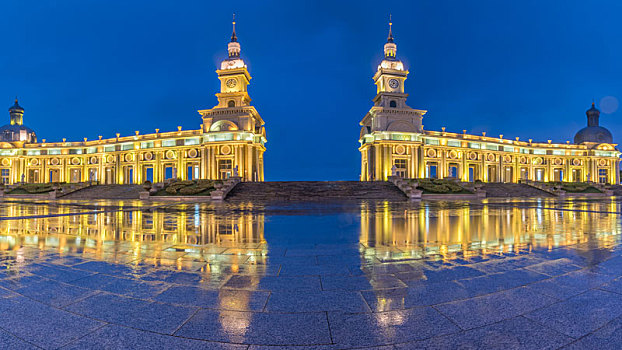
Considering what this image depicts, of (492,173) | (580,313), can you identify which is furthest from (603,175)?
(580,313)

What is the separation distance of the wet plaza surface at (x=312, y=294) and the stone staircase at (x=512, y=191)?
108 feet

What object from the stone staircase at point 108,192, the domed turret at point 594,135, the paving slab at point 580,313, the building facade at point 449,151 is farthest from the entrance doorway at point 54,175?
the domed turret at point 594,135

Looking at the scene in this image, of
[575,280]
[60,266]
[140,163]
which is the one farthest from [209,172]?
[575,280]

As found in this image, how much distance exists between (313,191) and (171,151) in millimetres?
39049

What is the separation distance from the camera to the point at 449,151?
59.8 m

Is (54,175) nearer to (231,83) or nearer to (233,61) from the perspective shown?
(231,83)

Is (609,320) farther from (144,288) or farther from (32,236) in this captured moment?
(32,236)

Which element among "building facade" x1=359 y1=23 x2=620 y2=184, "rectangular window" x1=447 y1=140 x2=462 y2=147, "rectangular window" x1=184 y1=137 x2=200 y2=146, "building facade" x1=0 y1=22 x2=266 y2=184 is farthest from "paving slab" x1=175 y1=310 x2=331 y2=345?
"rectangular window" x1=447 y1=140 x2=462 y2=147

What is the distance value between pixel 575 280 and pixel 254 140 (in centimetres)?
5389

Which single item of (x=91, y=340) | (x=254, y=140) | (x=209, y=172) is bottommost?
(x=91, y=340)

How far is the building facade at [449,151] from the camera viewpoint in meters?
54.8

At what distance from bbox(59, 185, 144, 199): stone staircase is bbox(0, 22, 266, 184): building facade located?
51.1 feet

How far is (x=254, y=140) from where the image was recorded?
55.7m

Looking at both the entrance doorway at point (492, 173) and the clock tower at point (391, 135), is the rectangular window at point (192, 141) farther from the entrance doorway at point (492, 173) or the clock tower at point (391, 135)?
the entrance doorway at point (492, 173)
